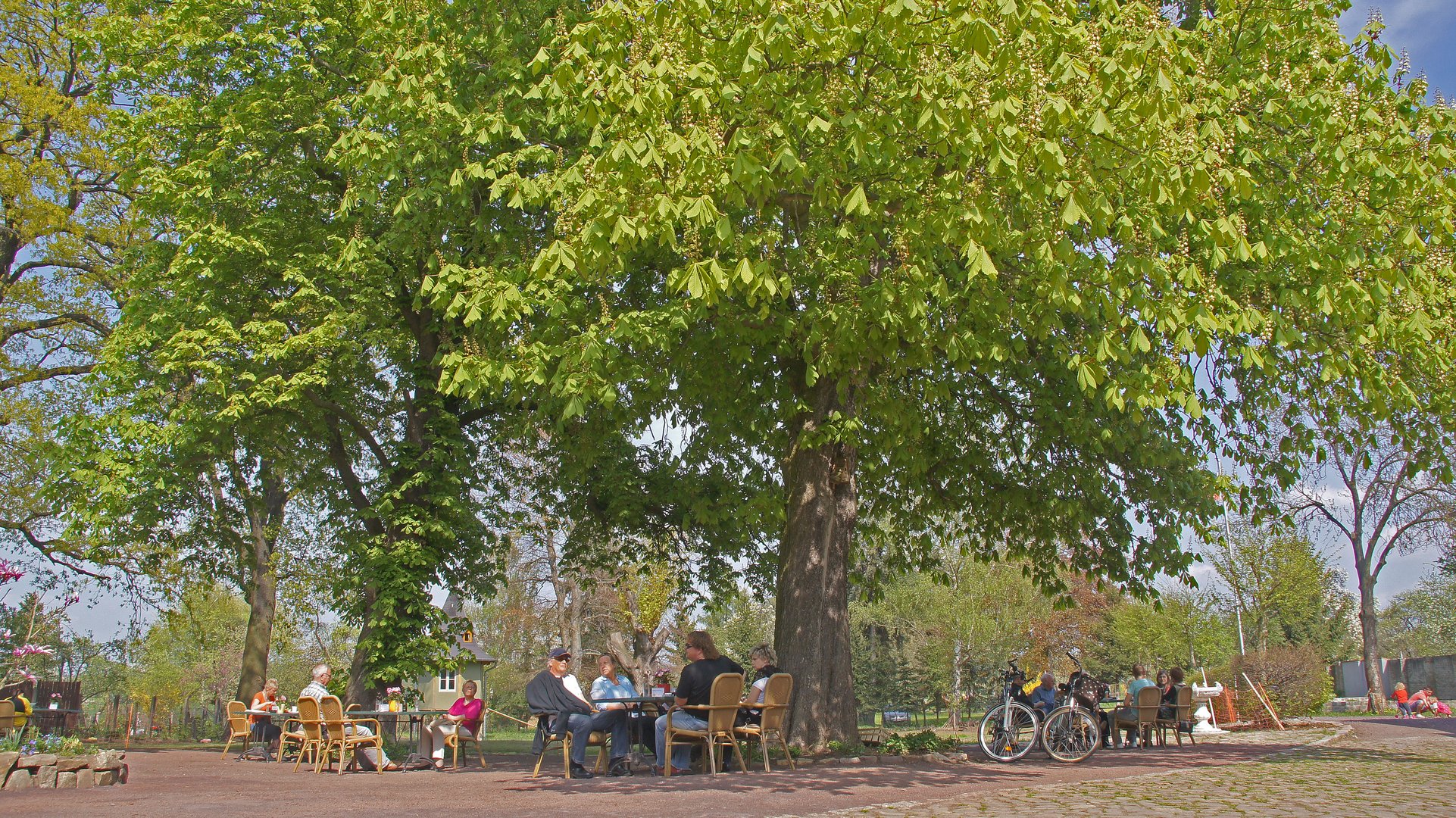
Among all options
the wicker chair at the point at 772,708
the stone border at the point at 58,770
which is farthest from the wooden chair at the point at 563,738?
the stone border at the point at 58,770

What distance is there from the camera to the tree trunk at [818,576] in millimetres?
11594

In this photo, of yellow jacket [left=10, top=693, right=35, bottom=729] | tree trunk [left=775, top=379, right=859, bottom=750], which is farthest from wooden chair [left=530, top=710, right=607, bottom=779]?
yellow jacket [left=10, top=693, right=35, bottom=729]

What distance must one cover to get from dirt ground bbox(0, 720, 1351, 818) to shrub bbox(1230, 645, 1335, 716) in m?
12.6

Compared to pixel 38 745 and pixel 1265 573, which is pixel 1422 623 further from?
pixel 38 745

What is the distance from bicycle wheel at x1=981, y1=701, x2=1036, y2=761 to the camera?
38.2ft

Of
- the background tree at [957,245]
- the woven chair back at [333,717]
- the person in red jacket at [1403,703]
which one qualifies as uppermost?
the background tree at [957,245]

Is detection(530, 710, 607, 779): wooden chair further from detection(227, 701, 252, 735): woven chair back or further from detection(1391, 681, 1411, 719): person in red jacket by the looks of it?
detection(1391, 681, 1411, 719): person in red jacket

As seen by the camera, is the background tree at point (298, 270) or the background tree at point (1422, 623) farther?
the background tree at point (1422, 623)

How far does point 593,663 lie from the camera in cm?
A: 3997

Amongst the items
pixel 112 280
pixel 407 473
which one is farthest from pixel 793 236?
pixel 112 280

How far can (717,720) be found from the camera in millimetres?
9695

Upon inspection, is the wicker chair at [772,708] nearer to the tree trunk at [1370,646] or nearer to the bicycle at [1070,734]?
the bicycle at [1070,734]

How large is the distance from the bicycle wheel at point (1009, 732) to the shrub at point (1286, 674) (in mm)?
14732

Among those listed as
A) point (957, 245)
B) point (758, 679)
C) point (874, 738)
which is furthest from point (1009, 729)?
point (957, 245)
